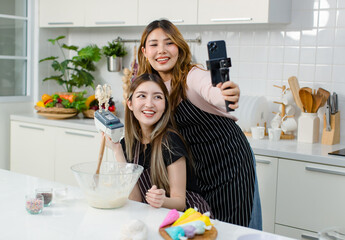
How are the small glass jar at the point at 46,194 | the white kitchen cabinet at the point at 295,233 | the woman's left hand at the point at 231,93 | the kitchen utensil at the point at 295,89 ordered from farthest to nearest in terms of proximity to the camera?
the kitchen utensil at the point at 295,89 → the white kitchen cabinet at the point at 295,233 → the small glass jar at the point at 46,194 → the woman's left hand at the point at 231,93

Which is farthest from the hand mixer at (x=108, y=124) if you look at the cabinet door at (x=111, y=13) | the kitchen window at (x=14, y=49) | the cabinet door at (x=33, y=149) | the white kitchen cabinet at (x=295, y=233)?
the kitchen window at (x=14, y=49)

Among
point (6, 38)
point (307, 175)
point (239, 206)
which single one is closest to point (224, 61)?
point (239, 206)

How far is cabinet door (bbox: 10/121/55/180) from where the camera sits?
383 centimetres

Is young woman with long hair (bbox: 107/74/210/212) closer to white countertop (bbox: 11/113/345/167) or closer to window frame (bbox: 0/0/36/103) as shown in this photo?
white countertop (bbox: 11/113/345/167)

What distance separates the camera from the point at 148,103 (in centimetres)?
182

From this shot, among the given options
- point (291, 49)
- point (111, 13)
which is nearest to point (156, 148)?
point (291, 49)

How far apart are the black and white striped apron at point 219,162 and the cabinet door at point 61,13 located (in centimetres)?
222

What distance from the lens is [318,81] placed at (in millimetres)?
3145

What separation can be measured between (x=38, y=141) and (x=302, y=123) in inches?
82.1

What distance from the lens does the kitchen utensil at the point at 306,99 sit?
9.68 ft

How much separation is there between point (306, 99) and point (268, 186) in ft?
2.02

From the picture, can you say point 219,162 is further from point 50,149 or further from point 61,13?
point 61,13

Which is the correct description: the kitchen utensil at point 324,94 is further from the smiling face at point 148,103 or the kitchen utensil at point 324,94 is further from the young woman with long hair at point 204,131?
the smiling face at point 148,103

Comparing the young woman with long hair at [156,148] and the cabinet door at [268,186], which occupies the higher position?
the young woman with long hair at [156,148]
